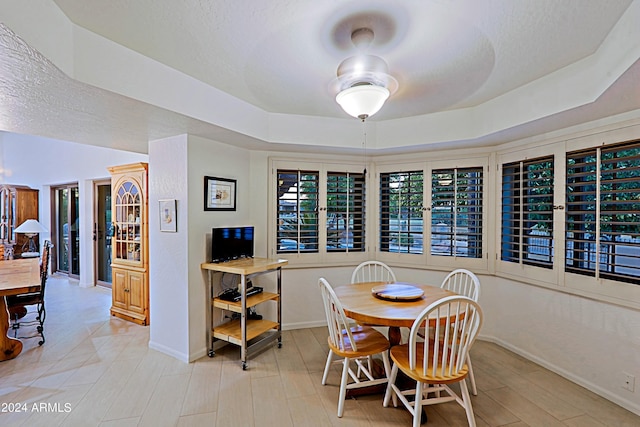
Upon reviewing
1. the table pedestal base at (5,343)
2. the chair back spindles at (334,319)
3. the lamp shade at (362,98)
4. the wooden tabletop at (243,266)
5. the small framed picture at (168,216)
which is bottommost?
the table pedestal base at (5,343)

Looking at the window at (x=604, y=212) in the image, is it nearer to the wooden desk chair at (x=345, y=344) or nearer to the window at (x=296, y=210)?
the wooden desk chair at (x=345, y=344)

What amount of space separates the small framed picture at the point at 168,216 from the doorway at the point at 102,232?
3501mm

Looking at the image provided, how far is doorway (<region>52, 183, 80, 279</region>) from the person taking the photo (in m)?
6.49

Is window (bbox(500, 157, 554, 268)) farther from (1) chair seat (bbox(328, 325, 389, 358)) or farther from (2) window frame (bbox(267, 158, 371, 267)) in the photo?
(1) chair seat (bbox(328, 325, 389, 358))

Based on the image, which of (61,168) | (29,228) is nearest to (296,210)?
(61,168)

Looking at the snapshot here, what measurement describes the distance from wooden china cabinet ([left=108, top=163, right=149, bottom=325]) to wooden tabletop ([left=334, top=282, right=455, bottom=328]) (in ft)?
9.06

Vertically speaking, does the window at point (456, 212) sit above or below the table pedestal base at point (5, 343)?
above

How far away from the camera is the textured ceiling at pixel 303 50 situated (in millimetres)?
1638

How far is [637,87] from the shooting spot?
193cm

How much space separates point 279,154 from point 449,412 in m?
3.03

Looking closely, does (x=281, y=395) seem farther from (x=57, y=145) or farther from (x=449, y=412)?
(x=57, y=145)

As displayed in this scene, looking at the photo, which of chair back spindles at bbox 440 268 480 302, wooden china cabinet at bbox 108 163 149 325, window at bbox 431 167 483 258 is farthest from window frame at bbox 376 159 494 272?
wooden china cabinet at bbox 108 163 149 325

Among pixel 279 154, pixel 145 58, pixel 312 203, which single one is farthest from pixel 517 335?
pixel 145 58

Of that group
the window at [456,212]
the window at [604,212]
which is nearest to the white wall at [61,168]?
the window at [456,212]
